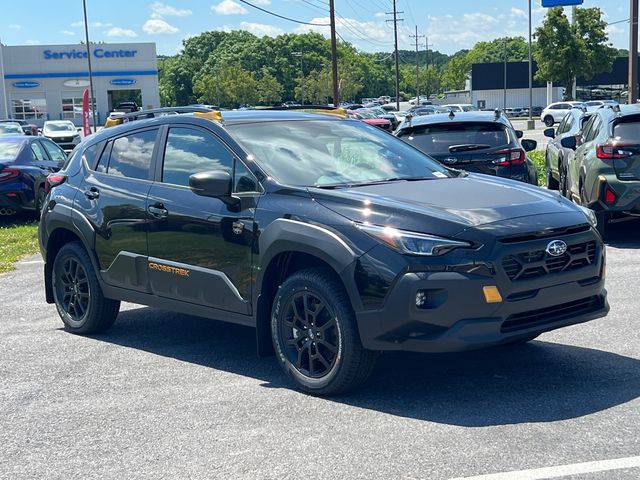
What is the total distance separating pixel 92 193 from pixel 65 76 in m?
81.4

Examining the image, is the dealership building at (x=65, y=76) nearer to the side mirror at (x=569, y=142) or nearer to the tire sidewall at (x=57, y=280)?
the side mirror at (x=569, y=142)

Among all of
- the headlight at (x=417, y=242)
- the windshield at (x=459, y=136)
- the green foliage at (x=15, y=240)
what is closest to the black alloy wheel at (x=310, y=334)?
the headlight at (x=417, y=242)

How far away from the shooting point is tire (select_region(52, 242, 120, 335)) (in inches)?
289

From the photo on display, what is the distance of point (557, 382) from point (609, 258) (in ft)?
16.7

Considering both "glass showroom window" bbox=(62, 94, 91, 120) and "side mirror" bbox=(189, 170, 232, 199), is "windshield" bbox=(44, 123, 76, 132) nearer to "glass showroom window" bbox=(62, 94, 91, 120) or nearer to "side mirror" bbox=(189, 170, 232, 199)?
"side mirror" bbox=(189, 170, 232, 199)

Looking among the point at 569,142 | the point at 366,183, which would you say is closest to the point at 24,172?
the point at 569,142

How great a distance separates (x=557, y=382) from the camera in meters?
5.70

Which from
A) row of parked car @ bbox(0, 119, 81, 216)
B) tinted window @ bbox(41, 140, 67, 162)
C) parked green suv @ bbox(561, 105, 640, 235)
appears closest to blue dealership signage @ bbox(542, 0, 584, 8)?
→ tinted window @ bbox(41, 140, 67, 162)

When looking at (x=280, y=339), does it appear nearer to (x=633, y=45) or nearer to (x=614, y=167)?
(x=614, y=167)

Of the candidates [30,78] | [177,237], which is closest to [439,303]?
[177,237]

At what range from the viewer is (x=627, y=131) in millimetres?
10828

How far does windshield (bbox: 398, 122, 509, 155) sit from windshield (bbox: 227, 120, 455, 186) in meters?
4.55

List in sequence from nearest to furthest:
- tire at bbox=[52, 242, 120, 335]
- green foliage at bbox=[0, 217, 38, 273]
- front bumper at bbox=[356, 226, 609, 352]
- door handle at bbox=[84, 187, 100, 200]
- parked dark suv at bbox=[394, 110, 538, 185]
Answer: front bumper at bbox=[356, 226, 609, 352] < door handle at bbox=[84, 187, 100, 200] < tire at bbox=[52, 242, 120, 335] < parked dark suv at bbox=[394, 110, 538, 185] < green foliage at bbox=[0, 217, 38, 273]

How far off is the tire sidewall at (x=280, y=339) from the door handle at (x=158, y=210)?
126 centimetres
